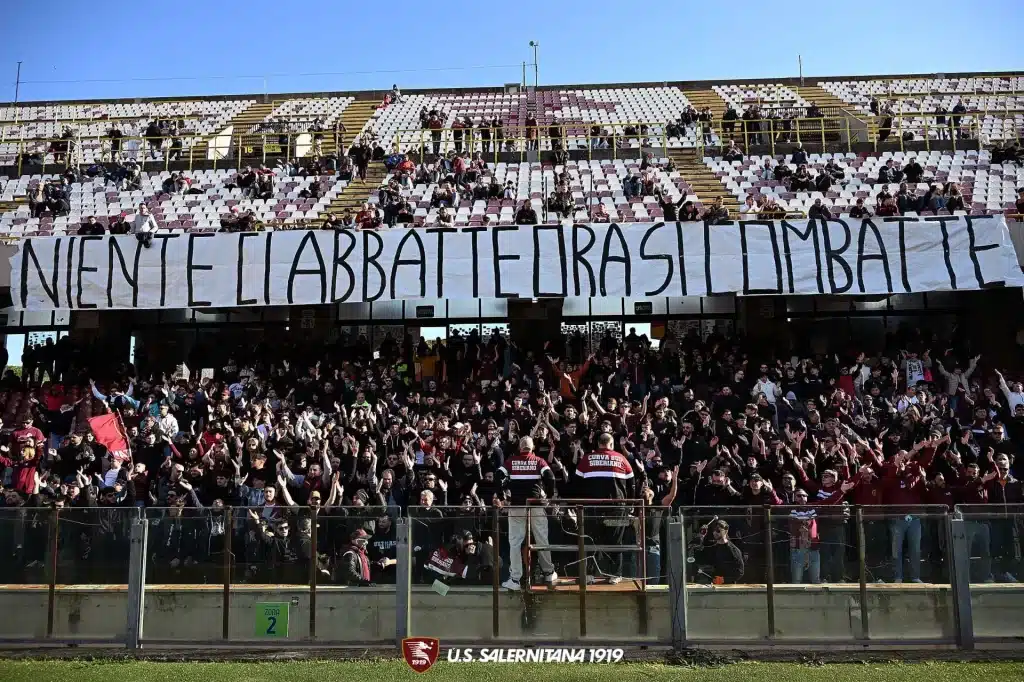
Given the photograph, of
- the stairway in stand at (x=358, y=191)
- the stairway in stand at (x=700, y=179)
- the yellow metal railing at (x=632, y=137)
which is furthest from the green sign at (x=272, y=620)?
the yellow metal railing at (x=632, y=137)

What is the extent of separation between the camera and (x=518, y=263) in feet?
59.9

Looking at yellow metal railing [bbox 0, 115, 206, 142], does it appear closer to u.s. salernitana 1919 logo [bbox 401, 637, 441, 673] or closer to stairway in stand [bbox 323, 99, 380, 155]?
stairway in stand [bbox 323, 99, 380, 155]

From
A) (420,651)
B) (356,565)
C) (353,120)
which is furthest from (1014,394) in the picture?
(353,120)

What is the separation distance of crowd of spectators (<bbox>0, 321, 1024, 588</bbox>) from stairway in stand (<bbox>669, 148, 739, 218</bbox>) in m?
4.45

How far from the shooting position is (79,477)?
14180mm

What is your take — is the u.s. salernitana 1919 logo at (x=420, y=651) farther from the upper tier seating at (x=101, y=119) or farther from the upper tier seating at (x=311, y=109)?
the upper tier seating at (x=311, y=109)

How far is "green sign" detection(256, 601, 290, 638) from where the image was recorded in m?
10.4

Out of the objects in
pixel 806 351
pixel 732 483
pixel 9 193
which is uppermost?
pixel 9 193

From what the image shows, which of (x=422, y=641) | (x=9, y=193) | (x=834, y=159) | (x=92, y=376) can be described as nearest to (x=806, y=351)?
(x=834, y=159)

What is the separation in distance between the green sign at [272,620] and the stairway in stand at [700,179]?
575 inches

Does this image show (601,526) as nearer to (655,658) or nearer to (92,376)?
(655,658)

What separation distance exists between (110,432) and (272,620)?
7337 mm

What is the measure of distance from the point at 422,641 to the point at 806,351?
14.1 m

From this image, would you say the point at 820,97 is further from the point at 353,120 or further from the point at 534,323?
the point at 534,323
